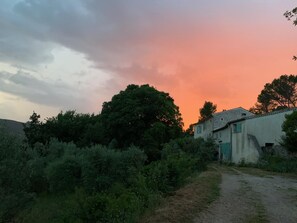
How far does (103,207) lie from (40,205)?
12400 millimetres

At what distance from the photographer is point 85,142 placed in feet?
185

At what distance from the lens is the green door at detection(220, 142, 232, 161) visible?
52569 millimetres

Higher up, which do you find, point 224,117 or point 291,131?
point 224,117

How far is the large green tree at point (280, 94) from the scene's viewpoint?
241 ft

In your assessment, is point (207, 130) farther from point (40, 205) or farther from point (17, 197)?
point (17, 197)

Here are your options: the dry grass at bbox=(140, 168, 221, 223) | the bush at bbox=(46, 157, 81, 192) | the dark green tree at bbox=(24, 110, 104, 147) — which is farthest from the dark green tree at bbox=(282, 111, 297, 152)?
the dark green tree at bbox=(24, 110, 104, 147)

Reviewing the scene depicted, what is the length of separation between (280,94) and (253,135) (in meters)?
31.2

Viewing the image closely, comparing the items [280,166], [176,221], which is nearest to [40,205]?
[176,221]

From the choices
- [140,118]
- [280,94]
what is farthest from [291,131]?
[280,94]

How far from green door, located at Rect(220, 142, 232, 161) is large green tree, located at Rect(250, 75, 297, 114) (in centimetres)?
2342

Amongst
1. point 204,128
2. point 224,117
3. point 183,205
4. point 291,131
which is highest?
point 224,117

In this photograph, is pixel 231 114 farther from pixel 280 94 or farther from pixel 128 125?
pixel 128 125

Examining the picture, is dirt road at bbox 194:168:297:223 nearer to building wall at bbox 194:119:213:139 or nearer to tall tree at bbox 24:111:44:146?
tall tree at bbox 24:111:44:146

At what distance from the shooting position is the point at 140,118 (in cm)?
5519
